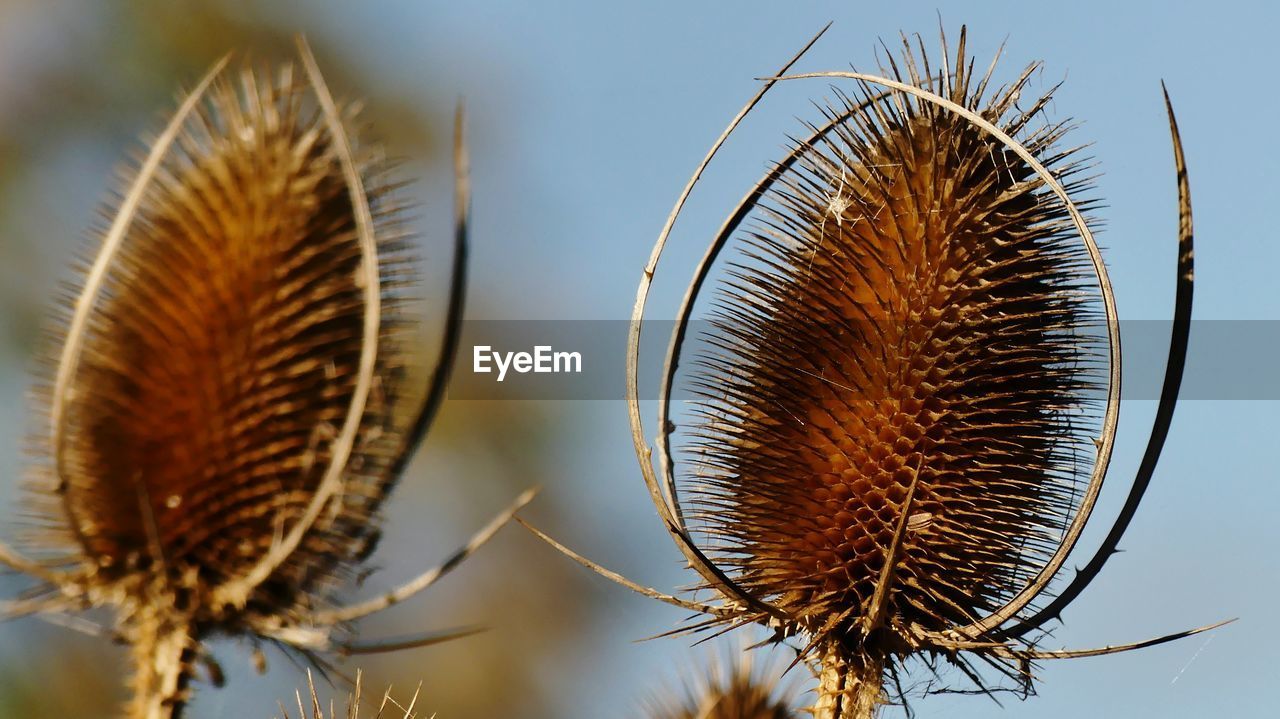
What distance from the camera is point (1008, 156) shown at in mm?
3865

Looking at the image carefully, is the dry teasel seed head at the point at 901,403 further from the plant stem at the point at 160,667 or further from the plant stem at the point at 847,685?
the plant stem at the point at 160,667

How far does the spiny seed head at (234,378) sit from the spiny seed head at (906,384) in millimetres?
1271

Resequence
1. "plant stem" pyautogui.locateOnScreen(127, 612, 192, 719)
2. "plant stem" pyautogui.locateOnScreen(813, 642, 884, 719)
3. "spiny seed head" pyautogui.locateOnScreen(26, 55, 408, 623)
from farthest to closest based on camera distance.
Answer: "plant stem" pyautogui.locateOnScreen(813, 642, 884, 719)
"spiny seed head" pyautogui.locateOnScreen(26, 55, 408, 623)
"plant stem" pyautogui.locateOnScreen(127, 612, 192, 719)

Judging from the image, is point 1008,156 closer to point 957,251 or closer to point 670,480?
point 957,251

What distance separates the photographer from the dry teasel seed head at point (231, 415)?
106 inches

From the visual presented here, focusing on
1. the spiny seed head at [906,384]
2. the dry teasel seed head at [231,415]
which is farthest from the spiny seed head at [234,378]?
the spiny seed head at [906,384]

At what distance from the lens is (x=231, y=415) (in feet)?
9.03

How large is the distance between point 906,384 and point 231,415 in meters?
1.78

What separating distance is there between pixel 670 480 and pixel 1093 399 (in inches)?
50.7

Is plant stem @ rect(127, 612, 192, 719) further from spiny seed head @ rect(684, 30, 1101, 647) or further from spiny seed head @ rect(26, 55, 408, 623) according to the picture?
spiny seed head @ rect(684, 30, 1101, 647)

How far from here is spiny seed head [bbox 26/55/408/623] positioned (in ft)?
8.96

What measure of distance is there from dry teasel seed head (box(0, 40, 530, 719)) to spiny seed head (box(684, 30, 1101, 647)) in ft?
4.01

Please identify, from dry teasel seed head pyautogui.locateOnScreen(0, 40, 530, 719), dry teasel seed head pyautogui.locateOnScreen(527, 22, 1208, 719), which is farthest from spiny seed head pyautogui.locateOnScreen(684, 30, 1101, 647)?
dry teasel seed head pyautogui.locateOnScreen(0, 40, 530, 719)

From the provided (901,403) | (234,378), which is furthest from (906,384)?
(234,378)
